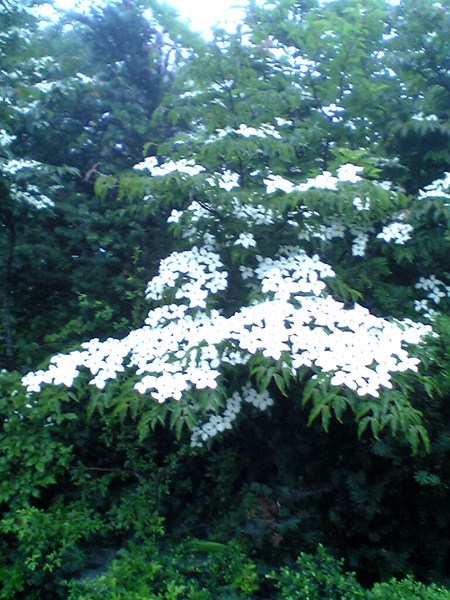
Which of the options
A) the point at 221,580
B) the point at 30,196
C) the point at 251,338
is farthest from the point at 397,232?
the point at 30,196

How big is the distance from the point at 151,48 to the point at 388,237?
2655 mm

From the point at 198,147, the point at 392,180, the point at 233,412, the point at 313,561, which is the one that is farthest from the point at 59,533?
the point at 392,180

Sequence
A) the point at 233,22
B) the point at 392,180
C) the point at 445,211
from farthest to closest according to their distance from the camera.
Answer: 1. the point at 392,180
2. the point at 233,22
3. the point at 445,211

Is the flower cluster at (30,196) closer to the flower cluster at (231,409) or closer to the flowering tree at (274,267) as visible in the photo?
the flowering tree at (274,267)

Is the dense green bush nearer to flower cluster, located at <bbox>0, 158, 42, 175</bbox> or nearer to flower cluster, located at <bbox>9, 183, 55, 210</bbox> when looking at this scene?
flower cluster, located at <bbox>9, 183, 55, 210</bbox>

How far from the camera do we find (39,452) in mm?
3580

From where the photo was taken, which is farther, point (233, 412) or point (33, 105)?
point (33, 105)

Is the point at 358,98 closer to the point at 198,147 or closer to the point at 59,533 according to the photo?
the point at 198,147

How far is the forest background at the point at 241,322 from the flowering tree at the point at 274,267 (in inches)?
0.6

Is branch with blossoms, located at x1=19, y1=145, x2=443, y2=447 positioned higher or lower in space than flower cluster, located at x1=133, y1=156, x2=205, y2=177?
lower

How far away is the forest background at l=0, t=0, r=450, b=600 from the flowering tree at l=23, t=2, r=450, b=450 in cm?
1

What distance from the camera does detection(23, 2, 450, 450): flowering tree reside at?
2990 millimetres

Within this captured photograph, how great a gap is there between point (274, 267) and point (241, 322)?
0.55 meters

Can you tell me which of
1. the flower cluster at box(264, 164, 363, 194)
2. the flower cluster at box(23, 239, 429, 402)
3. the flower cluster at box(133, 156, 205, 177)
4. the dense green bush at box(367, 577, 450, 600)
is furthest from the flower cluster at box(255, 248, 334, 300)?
the dense green bush at box(367, 577, 450, 600)
